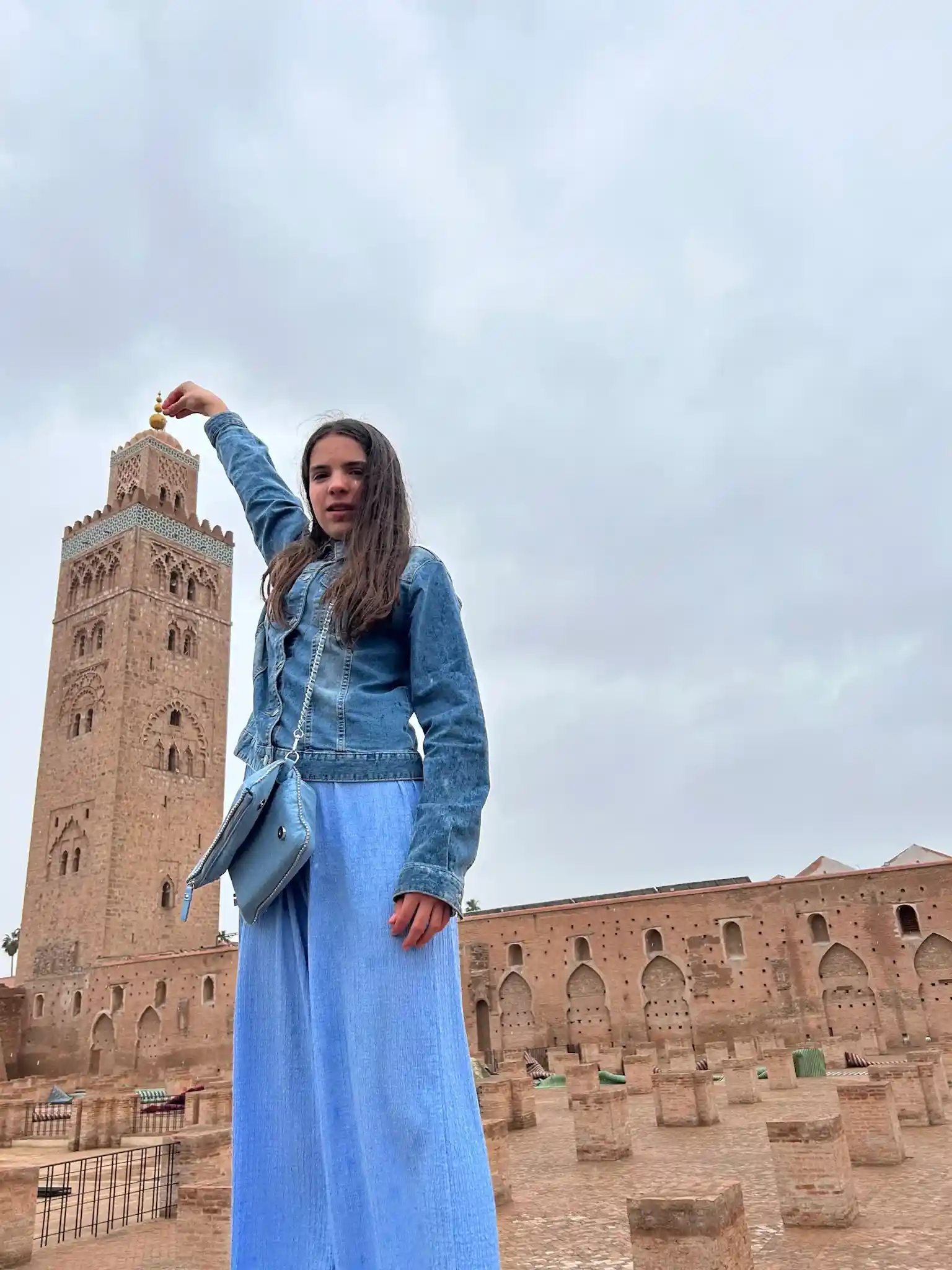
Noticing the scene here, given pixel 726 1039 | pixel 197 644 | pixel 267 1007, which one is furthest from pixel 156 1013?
pixel 267 1007

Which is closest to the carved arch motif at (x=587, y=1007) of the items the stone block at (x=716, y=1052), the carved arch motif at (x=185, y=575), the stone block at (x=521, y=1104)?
the stone block at (x=716, y=1052)

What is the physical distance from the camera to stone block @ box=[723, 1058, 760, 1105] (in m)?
11.7

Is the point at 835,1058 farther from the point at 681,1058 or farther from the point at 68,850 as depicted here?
the point at 68,850

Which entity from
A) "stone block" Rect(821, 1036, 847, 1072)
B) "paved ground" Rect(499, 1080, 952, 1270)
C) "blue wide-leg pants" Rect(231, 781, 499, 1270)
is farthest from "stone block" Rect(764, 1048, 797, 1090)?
"blue wide-leg pants" Rect(231, 781, 499, 1270)

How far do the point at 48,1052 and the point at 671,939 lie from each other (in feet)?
66.0

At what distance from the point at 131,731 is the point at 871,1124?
93.1 ft

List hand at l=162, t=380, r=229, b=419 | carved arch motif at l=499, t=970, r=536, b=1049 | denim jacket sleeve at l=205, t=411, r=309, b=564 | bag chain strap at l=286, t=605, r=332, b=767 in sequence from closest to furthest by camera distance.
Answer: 1. bag chain strap at l=286, t=605, r=332, b=767
2. denim jacket sleeve at l=205, t=411, r=309, b=564
3. hand at l=162, t=380, r=229, b=419
4. carved arch motif at l=499, t=970, r=536, b=1049

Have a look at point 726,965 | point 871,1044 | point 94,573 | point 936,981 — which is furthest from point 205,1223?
point 94,573

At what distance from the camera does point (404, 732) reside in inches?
A: 70.4

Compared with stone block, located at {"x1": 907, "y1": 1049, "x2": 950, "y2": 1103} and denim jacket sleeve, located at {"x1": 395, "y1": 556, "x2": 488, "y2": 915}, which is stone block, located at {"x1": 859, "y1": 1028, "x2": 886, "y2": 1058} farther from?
denim jacket sleeve, located at {"x1": 395, "y1": 556, "x2": 488, "y2": 915}

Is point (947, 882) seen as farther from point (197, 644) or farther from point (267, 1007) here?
point (197, 644)

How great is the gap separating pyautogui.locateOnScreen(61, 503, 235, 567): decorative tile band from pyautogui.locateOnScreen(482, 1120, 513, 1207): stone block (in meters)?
31.4

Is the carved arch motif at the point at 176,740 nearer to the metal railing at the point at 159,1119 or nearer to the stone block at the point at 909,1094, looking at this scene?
the metal railing at the point at 159,1119

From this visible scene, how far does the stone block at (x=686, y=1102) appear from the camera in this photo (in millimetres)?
9719
